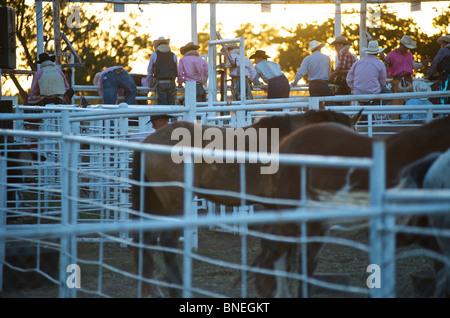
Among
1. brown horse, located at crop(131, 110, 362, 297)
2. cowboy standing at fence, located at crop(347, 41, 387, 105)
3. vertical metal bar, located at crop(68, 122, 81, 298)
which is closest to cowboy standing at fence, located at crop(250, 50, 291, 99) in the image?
cowboy standing at fence, located at crop(347, 41, 387, 105)

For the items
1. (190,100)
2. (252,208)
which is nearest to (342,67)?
(252,208)

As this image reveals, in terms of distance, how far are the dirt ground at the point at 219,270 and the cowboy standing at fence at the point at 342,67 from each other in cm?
590

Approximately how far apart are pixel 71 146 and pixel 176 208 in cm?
131

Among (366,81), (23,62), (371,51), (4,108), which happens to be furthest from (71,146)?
(23,62)

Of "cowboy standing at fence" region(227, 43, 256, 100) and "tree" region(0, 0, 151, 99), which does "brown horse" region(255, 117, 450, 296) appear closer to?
"cowboy standing at fence" region(227, 43, 256, 100)

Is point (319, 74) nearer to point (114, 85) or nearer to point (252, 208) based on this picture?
point (114, 85)

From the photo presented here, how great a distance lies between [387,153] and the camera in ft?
16.0

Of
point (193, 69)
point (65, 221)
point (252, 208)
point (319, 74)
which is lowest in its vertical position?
point (252, 208)

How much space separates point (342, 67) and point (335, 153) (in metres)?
9.15

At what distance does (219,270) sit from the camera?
268 inches

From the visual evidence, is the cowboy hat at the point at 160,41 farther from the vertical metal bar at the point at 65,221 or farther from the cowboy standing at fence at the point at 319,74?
the vertical metal bar at the point at 65,221

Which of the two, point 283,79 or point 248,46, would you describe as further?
point 248,46
